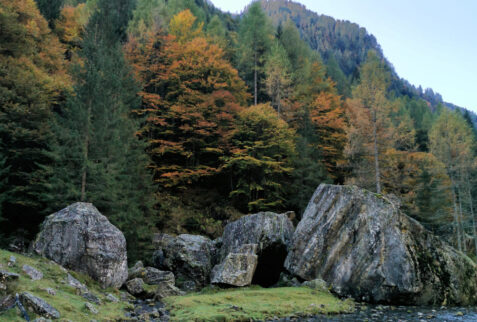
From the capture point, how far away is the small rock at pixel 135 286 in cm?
1450

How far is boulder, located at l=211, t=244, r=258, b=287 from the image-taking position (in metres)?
16.9

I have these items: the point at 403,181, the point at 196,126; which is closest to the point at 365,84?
the point at 403,181

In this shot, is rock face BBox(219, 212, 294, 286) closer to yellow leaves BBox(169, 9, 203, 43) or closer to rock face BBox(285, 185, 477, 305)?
rock face BBox(285, 185, 477, 305)

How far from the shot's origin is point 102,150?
1920cm

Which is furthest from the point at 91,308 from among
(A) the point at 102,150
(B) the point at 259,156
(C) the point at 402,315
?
(B) the point at 259,156

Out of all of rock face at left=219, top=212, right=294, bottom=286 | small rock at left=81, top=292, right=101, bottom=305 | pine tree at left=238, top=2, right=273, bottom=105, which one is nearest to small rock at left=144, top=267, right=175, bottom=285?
rock face at left=219, top=212, right=294, bottom=286

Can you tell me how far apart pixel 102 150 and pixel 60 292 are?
416 inches

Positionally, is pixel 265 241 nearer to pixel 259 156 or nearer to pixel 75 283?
pixel 75 283

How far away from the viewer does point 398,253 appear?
15805 mm

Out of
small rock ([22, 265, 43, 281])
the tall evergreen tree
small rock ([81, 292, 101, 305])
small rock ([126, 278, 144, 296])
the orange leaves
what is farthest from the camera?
the orange leaves

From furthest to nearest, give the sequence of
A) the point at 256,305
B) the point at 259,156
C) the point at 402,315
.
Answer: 1. the point at 259,156
2. the point at 256,305
3. the point at 402,315

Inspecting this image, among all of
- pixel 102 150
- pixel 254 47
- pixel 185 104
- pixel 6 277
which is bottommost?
pixel 6 277

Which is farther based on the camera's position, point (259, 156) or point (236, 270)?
point (259, 156)

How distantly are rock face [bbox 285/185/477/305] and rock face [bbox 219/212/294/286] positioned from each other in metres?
1.49
